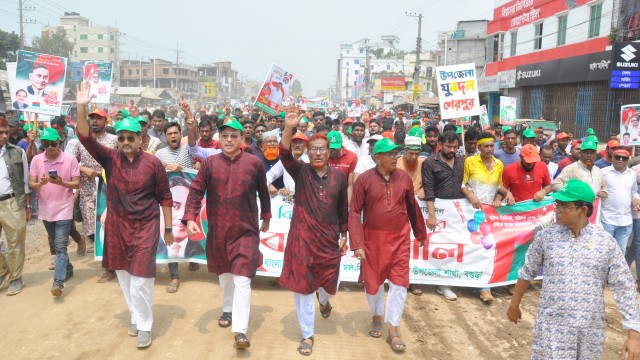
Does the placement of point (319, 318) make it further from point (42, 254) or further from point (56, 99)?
point (56, 99)

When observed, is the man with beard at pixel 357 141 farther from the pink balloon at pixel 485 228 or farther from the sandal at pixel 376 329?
the sandal at pixel 376 329

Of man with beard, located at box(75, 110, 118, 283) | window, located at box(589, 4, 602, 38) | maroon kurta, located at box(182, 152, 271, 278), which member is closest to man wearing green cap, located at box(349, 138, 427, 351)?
maroon kurta, located at box(182, 152, 271, 278)

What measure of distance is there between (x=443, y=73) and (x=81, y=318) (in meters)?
6.17

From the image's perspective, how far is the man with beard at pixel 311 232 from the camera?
4.38 meters

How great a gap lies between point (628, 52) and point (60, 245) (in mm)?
15647

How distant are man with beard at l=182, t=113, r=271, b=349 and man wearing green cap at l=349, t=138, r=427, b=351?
90 cm

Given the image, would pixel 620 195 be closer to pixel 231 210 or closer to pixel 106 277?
pixel 231 210

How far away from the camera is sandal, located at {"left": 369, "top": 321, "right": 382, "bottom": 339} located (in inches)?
189

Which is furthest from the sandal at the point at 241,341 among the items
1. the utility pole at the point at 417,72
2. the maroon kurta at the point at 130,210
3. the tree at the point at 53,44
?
the tree at the point at 53,44

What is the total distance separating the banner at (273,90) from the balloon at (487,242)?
570cm

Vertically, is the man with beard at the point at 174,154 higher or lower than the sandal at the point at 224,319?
higher

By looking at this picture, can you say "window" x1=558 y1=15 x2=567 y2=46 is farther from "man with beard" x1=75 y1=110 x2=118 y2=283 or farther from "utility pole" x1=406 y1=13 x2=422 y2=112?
"man with beard" x1=75 y1=110 x2=118 y2=283

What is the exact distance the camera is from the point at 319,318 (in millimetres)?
5238

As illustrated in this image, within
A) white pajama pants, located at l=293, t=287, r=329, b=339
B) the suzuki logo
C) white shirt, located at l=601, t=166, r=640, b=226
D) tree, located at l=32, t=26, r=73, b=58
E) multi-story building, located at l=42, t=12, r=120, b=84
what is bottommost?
white pajama pants, located at l=293, t=287, r=329, b=339
